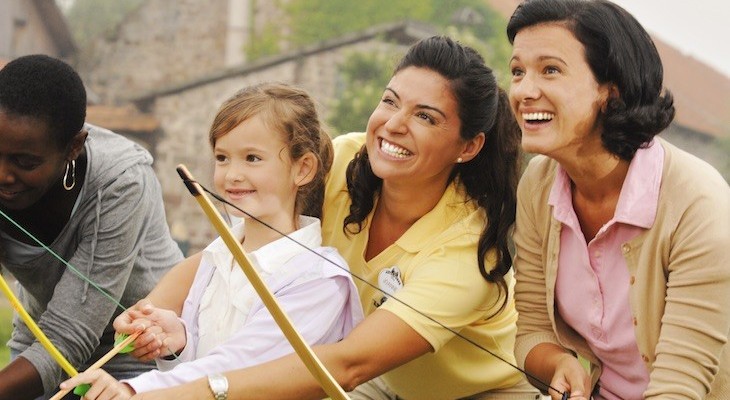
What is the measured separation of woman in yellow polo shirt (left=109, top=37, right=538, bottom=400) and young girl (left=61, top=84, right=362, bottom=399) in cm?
11

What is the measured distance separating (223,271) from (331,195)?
49 cm

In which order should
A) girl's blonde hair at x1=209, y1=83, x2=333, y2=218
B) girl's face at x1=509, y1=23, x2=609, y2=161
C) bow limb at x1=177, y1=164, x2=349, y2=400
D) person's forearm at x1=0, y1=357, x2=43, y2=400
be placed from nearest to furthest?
bow limb at x1=177, y1=164, x2=349, y2=400, girl's face at x1=509, y1=23, x2=609, y2=161, girl's blonde hair at x1=209, y1=83, x2=333, y2=218, person's forearm at x1=0, y1=357, x2=43, y2=400

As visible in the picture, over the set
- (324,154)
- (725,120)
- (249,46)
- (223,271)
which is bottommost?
(725,120)

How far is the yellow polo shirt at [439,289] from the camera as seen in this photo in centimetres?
353

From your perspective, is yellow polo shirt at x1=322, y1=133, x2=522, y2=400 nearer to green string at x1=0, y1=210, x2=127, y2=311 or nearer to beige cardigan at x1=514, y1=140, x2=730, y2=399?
beige cardigan at x1=514, y1=140, x2=730, y2=399

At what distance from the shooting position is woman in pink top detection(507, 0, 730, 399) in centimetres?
324

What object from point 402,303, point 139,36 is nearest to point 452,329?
point 402,303

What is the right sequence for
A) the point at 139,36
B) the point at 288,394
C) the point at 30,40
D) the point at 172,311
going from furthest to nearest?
the point at 139,36 < the point at 30,40 < the point at 172,311 < the point at 288,394

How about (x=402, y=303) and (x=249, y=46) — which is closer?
(x=402, y=303)

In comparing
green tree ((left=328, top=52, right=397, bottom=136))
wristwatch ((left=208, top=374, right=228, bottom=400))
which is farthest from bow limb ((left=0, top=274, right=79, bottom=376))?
green tree ((left=328, top=52, right=397, bottom=136))

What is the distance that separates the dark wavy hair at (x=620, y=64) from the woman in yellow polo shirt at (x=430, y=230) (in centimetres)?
45

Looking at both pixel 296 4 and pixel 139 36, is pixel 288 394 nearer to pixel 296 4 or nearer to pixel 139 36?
pixel 296 4

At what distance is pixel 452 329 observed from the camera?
3.59m

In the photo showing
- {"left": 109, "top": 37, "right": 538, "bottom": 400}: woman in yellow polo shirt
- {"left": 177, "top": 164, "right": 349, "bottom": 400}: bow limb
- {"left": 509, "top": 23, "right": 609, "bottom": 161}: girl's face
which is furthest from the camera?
{"left": 109, "top": 37, "right": 538, "bottom": 400}: woman in yellow polo shirt
